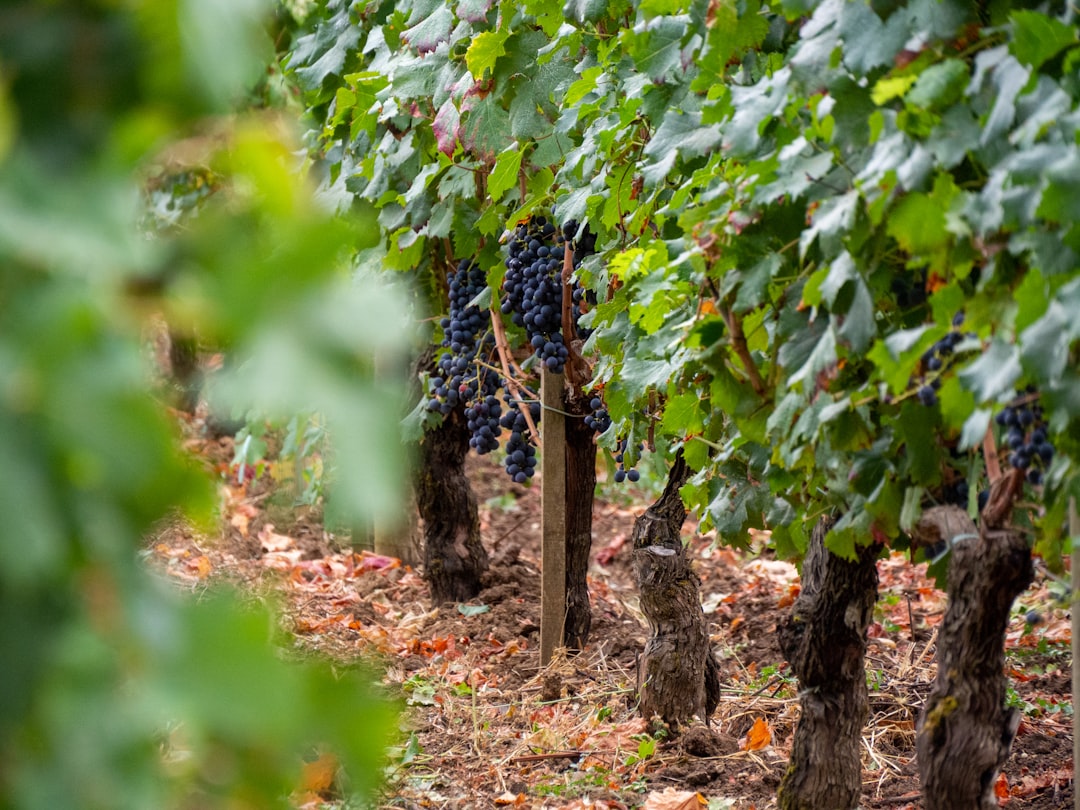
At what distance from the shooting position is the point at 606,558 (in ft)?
22.7

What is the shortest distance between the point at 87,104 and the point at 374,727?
1.71 feet

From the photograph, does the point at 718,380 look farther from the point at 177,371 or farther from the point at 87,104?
the point at 177,371

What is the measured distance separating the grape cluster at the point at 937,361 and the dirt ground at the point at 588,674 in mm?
683

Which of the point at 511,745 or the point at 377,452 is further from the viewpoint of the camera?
the point at 511,745

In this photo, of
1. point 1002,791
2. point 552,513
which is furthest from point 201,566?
point 1002,791

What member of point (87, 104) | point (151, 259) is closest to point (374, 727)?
point (151, 259)

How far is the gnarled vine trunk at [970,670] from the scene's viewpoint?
2.25m

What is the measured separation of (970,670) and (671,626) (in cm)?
151

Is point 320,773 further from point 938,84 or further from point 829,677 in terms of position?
point 938,84

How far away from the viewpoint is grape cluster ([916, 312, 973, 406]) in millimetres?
2014

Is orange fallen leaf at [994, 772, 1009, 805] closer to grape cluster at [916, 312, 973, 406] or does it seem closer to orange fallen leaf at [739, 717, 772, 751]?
orange fallen leaf at [739, 717, 772, 751]

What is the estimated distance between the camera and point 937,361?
6.68ft

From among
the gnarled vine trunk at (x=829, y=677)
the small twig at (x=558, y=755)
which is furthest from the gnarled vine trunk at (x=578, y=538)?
the gnarled vine trunk at (x=829, y=677)

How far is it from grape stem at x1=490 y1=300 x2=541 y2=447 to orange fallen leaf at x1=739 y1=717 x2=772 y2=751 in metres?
1.46
